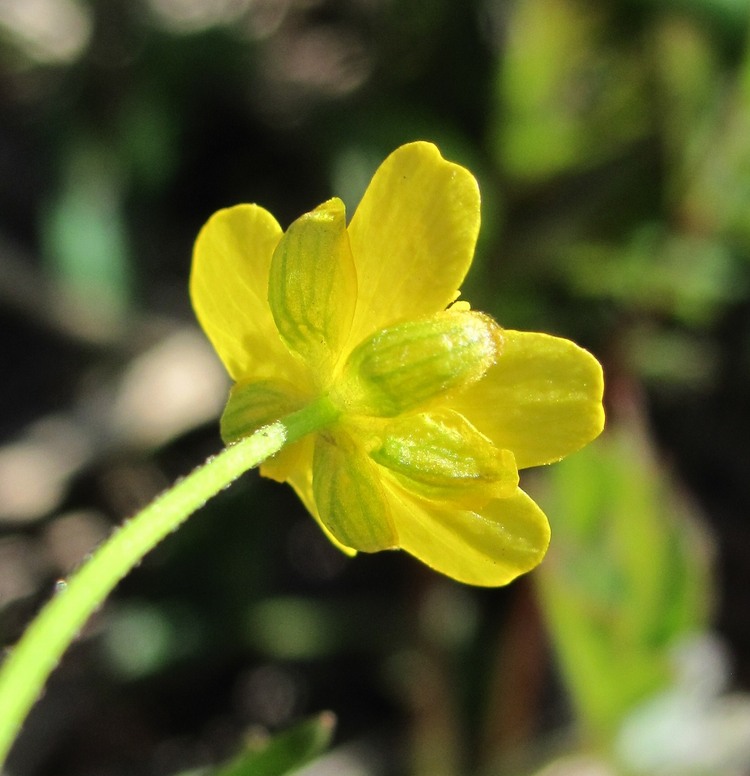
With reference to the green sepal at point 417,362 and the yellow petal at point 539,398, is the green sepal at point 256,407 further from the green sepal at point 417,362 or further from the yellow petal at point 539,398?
the yellow petal at point 539,398

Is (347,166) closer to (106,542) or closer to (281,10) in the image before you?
(281,10)

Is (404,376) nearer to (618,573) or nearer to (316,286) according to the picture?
(316,286)

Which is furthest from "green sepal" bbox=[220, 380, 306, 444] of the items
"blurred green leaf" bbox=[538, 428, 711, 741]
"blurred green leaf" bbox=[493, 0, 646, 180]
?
"blurred green leaf" bbox=[493, 0, 646, 180]

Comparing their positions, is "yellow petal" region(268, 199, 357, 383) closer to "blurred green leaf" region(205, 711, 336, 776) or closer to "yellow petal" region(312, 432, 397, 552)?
"yellow petal" region(312, 432, 397, 552)

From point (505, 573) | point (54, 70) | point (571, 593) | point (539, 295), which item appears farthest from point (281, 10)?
point (505, 573)

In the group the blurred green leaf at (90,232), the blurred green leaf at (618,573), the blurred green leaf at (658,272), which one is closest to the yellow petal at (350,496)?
the blurred green leaf at (618,573)

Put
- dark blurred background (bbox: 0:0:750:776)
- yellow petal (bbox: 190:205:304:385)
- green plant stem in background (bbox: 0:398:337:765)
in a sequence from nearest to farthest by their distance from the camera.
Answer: green plant stem in background (bbox: 0:398:337:765), yellow petal (bbox: 190:205:304:385), dark blurred background (bbox: 0:0:750:776)

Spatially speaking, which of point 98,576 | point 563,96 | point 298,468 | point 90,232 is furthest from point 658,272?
point 98,576
